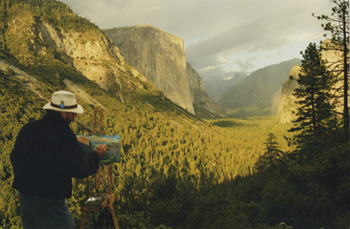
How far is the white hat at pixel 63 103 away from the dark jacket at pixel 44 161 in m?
0.36

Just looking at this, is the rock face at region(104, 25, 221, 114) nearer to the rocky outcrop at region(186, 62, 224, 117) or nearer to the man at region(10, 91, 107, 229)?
the rocky outcrop at region(186, 62, 224, 117)

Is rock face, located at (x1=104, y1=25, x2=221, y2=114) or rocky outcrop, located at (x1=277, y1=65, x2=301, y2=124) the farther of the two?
rock face, located at (x1=104, y1=25, x2=221, y2=114)

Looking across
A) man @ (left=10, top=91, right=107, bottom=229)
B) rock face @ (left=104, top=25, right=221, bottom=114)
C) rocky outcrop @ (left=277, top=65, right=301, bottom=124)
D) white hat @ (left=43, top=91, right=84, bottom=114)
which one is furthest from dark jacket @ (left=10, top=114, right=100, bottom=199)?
rock face @ (left=104, top=25, right=221, bottom=114)

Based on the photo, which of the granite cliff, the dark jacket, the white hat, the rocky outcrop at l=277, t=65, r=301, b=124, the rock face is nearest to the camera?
the dark jacket

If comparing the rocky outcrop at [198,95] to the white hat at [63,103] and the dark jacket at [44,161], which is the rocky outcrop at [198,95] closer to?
the white hat at [63,103]

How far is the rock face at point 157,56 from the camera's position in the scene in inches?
3890

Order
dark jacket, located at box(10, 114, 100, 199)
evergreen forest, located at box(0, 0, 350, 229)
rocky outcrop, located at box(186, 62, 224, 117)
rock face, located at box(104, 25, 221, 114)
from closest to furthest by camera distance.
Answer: dark jacket, located at box(10, 114, 100, 199) < evergreen forest, located at box(0, 0, 350, 229) < rock face, located at box(104, 25, 221, 114) < rocky outcrop, located at box(186, 62, 224, 117)

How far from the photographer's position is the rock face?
3890 inches

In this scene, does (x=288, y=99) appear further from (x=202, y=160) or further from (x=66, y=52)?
(x=66, y=52)

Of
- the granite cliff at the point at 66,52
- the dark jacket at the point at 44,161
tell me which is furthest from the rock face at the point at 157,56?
the dark jacket at the point at 44,161

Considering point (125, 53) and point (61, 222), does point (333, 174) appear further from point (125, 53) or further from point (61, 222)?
point (125, 53)

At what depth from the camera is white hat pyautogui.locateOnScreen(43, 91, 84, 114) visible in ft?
11.6

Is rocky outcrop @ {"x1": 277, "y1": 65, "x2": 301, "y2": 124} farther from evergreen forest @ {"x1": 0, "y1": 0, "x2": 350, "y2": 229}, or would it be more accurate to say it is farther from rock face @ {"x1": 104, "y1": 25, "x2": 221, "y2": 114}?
rock face @ {"x1": 104, "y1": 25, "x2": 221, "y2": 114}

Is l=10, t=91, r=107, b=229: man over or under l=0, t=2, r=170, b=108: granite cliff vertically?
under
